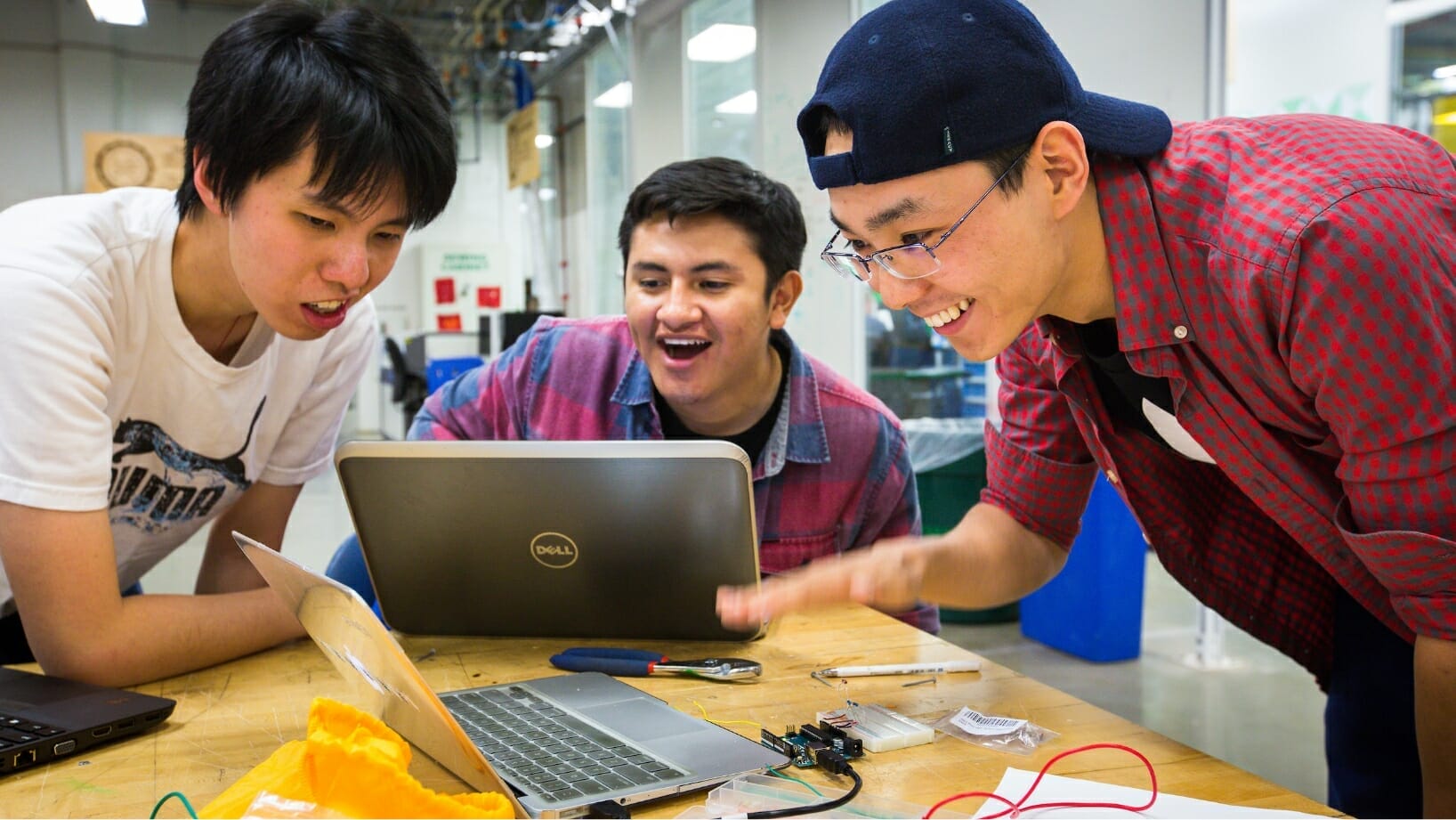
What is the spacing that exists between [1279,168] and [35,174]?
9.25 metres

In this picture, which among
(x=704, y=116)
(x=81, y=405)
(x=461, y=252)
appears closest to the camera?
(x=81, y=405)

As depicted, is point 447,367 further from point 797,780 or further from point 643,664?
point 797,780

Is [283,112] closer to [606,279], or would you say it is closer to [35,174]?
[606,279]

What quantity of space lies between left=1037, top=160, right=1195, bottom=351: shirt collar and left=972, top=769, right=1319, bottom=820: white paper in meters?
0.43

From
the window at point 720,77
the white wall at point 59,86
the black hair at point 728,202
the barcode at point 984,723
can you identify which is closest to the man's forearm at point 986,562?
the barcode at point 984,723

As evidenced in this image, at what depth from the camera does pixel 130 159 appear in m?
7.36

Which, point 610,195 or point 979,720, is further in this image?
point 610,195

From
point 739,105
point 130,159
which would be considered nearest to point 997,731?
point 739,105

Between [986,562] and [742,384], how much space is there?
539mm

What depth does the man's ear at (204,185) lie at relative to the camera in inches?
48.1

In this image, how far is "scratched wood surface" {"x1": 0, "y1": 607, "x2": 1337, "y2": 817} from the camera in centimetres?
85

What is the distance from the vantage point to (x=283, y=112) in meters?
1.16

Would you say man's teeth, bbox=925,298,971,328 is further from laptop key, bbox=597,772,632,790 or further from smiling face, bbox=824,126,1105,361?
laptop key, bbox=597,772,632,790

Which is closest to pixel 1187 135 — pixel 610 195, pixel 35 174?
pixel 610 195
